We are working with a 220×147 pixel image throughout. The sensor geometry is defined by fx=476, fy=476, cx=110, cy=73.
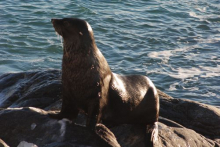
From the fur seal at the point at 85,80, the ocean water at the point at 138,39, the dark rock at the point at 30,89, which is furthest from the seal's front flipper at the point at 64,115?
the ocean water at the point at 138,39

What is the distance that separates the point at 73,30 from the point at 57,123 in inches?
43.9

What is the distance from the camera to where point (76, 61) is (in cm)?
561

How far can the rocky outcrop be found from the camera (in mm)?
5414

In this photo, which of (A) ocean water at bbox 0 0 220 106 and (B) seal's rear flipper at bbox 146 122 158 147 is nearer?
(B) seal's rear flipper at bbox 146 122 158 147

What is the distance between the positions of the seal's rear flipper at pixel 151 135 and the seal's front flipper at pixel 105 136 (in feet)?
2.06

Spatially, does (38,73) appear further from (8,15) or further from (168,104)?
(8,15)

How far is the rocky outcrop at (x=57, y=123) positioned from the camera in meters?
5.41

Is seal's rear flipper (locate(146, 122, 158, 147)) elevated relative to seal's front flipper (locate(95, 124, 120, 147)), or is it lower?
lower

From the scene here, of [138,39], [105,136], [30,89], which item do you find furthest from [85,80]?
[138,39]

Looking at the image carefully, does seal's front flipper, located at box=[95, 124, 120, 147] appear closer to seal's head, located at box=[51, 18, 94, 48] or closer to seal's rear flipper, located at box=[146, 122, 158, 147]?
seal's rear flipper, located at box=[146, 122, 158, 147]

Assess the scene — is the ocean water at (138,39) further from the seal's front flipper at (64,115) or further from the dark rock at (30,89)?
the seal's front flipper at (64,115)

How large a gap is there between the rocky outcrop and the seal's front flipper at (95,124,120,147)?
0.02 metres

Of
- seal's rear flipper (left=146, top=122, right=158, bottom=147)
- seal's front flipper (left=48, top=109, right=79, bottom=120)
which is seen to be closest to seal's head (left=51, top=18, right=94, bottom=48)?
seal's front flipper (left=48, top=109, right=79, bottom=120)

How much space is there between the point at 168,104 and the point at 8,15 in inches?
371
